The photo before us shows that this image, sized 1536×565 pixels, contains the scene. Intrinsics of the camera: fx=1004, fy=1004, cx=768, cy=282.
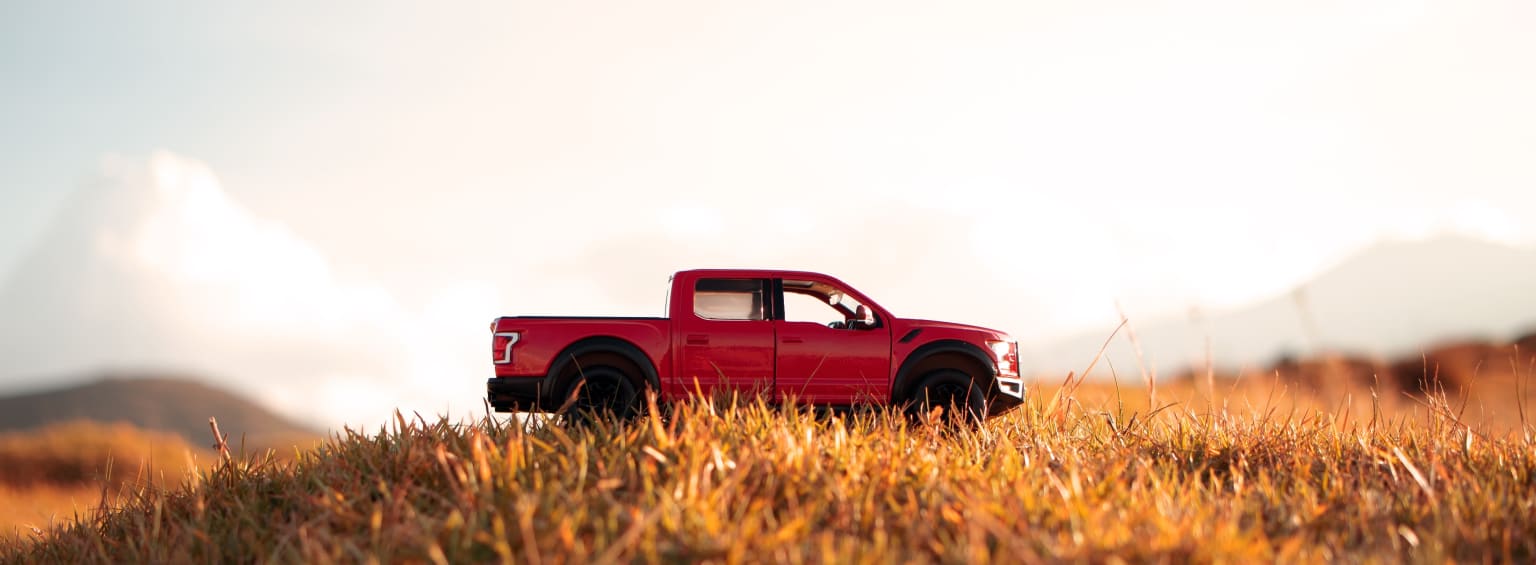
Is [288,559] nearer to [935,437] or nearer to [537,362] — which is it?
[537,362]

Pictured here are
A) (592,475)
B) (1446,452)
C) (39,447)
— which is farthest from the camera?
(39,447)

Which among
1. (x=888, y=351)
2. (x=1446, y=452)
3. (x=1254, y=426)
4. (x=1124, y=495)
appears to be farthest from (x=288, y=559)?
(x=1446, y=452)

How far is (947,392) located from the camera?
8781 millimetres

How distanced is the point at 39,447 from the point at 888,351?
51.4ft

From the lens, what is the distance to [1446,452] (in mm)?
7082

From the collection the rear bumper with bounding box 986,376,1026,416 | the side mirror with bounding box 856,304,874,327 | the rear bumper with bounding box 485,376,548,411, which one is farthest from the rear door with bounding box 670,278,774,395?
the rear bumper with bounding box 986,376,1026,416

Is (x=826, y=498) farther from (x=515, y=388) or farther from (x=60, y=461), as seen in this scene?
(x=60, y=461)

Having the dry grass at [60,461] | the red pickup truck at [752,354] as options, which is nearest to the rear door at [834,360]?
the red pickup truck at [752,354]

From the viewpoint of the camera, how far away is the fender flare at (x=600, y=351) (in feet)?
26.8

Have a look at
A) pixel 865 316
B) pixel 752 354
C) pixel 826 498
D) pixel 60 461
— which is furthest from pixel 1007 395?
pixel 60 461

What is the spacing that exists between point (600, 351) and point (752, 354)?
4.12 feet

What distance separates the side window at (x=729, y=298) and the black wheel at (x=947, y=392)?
149 cm

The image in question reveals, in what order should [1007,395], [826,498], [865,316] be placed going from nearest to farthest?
[826,498], [865,316], [1007,395]

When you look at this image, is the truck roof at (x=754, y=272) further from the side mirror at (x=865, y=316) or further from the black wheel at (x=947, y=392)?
the black wheel at (x=947, y=392)
